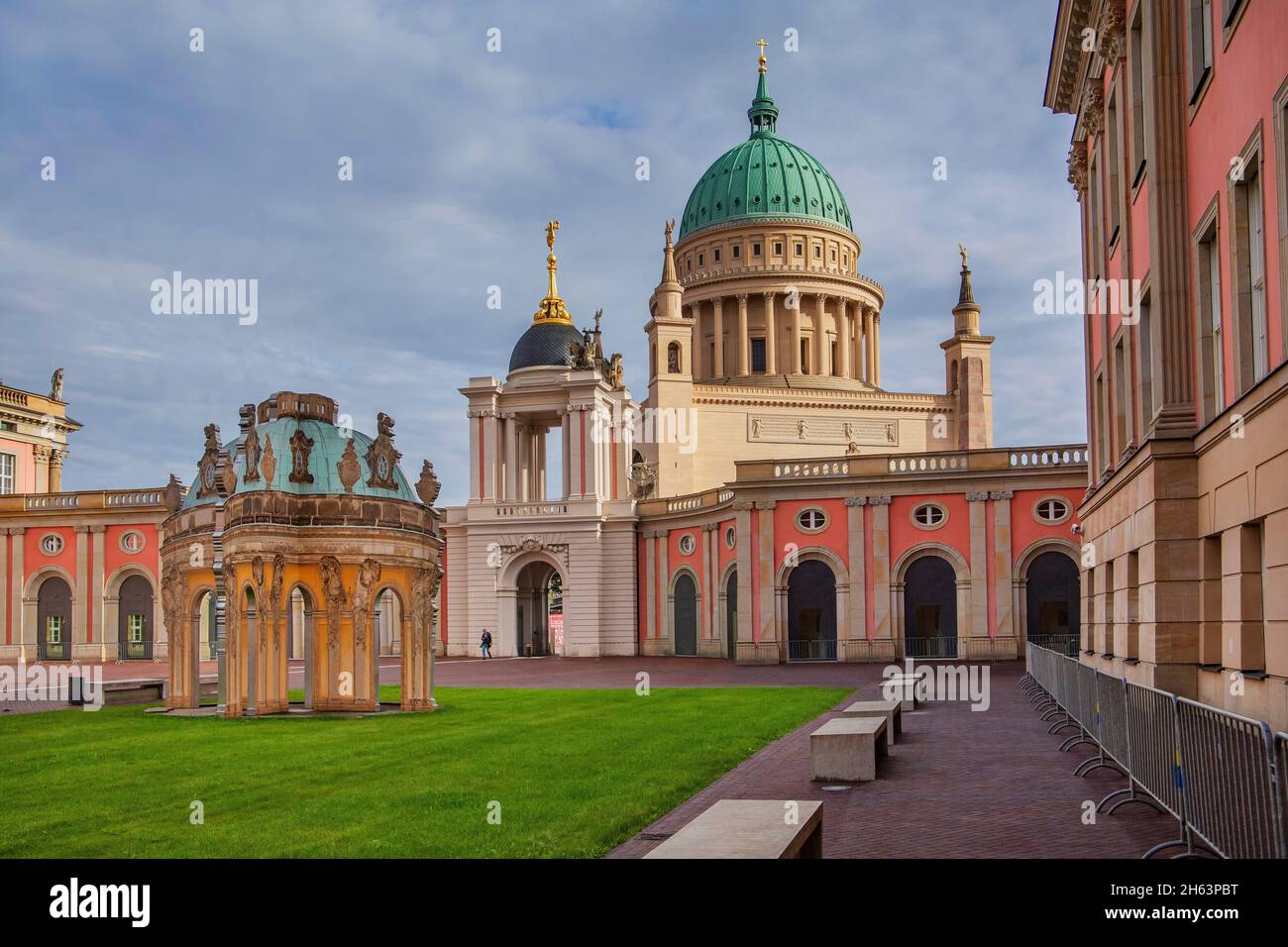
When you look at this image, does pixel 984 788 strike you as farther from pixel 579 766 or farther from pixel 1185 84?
pixel 1185 84

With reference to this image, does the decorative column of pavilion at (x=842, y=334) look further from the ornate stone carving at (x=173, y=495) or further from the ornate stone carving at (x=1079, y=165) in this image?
the ornate stone carving at (x=173, y=495)

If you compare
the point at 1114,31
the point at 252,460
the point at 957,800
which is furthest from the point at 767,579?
the point at 957,800

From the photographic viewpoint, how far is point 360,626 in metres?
27.7

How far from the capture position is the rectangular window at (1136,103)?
2366cm

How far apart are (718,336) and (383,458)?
69.5 m

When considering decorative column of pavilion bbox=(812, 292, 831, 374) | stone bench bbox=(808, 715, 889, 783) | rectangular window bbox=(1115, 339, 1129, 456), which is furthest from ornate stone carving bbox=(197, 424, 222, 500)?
decorative column of pavilion bbox=(812, 292, 831, 374)

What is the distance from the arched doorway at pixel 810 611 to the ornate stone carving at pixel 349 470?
29.5 meters

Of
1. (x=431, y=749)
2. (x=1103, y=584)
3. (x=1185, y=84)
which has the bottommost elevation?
(x=431, y=749)

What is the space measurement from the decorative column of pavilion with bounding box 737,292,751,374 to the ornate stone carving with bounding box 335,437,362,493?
6788 centimetres

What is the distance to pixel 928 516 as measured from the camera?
52.4 meters

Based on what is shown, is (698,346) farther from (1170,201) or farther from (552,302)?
(1170,201)

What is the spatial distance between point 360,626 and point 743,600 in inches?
1140
